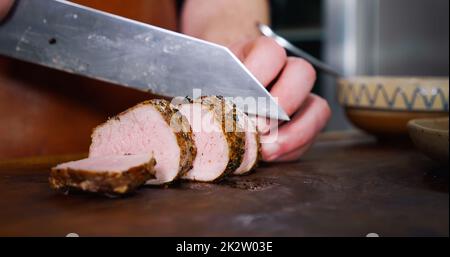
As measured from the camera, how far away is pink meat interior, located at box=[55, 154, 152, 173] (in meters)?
1.49

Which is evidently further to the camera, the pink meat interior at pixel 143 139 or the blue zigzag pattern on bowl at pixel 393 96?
the blue zigzag pattern on bowl at pixel 393 96

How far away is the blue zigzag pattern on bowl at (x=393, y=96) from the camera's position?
2.46 metres

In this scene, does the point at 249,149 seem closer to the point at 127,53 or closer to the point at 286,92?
the point at 286,92

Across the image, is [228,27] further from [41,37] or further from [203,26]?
[41,37]

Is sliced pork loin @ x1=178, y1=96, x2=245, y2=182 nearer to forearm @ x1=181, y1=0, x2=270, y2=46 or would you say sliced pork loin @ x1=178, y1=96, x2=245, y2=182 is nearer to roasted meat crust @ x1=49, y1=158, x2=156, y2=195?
roasted meat crust @ x1=49, y1=158, x2=156, y2=195

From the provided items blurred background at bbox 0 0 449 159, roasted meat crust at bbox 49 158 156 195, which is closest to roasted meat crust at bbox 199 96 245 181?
roasted meat crust at bbox 49 158 156 195

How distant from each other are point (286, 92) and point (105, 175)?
892 millimetres

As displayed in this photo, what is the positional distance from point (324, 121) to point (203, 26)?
3.54 feet

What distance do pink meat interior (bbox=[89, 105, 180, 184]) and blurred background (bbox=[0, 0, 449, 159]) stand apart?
0.69m

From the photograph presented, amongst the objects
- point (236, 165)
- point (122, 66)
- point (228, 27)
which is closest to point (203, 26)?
point (228, 27)

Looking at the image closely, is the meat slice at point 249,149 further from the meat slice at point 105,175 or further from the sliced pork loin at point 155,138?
the meat slice at point 105,175

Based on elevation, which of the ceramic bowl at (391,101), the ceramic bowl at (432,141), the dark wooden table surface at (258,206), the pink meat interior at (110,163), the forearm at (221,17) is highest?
the forearm at (221,17)

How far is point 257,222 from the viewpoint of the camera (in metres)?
1.25

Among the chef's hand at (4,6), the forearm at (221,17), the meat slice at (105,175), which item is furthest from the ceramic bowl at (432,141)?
the chef's hand at (4,6)
